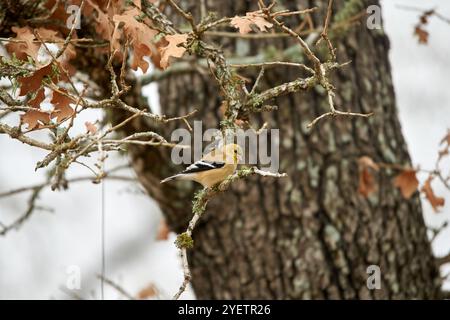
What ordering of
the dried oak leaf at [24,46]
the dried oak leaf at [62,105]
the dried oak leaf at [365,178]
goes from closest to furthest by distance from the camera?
the dried oak leaf at [62,105]
the dried oak leaf at [24,46]
the dried oak leaf at [365,178]

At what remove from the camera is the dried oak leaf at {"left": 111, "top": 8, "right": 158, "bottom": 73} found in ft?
6.83

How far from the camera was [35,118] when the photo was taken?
1852 millimetres

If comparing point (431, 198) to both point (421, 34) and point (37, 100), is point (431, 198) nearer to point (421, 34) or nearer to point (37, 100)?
point (421, 34)

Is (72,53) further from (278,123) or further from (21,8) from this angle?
(278,123)

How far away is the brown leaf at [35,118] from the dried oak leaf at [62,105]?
0.06 m

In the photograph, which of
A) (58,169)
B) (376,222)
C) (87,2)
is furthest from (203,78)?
(58,169)

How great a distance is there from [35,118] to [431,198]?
83.6 inches

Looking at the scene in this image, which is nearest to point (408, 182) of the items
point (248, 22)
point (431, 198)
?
point (431, 198)

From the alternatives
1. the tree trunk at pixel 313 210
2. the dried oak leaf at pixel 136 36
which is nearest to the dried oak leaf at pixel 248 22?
the dried oak leaf at pixel 136 36

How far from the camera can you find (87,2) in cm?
245

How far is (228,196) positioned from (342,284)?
738 millimetres

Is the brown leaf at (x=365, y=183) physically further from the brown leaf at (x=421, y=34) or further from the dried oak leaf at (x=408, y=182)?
the brown leaf at (x=421, y=34)

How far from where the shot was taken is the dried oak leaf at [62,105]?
1.94 m
